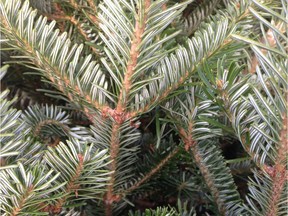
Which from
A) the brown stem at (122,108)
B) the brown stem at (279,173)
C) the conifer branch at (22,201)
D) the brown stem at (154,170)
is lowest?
the brown stem at (279,173)

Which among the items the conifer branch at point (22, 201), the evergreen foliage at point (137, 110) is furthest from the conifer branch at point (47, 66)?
the conifer branch at point (22, 201)

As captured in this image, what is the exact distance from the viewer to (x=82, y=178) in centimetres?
37

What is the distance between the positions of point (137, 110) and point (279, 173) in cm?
15

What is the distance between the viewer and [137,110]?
384 mm

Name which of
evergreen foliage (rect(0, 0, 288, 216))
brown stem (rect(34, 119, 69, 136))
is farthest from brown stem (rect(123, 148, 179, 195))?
brown stem (rect(34, 119, 69, 136))

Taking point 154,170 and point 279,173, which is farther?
point 154,170

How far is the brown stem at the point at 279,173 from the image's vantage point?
12.6 inches

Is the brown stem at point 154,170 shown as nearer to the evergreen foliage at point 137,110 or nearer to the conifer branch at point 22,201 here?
the evergreen foliage at point 137,110

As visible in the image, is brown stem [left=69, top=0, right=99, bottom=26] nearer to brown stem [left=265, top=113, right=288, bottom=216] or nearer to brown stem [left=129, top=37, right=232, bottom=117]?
brown stem [left=129, top=37, right=232, bottom=117]

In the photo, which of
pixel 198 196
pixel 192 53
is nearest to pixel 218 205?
pixel 198 196

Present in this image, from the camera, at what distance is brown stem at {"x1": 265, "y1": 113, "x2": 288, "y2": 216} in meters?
0.32

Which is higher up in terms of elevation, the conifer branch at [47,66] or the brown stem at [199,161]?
the conifer branch at [47,66]

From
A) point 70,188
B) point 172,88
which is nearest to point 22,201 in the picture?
point 70,188

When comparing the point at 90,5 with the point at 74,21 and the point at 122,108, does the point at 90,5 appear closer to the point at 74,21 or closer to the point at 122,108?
the point at 74,21
